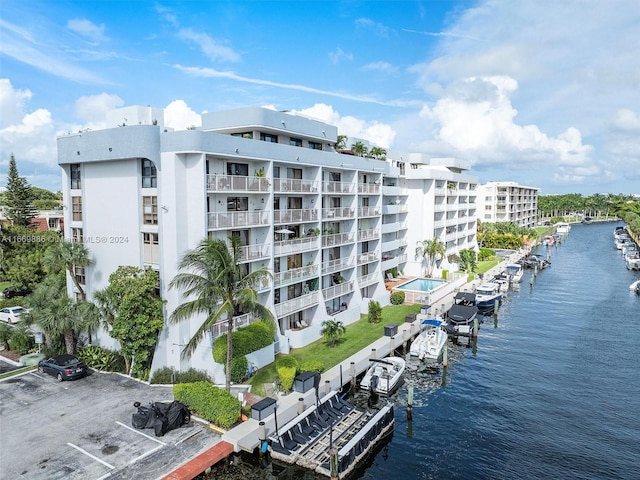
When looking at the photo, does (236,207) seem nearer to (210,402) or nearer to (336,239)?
(336,239)

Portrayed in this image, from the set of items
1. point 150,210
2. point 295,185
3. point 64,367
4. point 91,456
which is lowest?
point 91,456

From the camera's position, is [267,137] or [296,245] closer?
[267,137]

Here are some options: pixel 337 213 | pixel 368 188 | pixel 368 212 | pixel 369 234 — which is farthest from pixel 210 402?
pixel 368 188

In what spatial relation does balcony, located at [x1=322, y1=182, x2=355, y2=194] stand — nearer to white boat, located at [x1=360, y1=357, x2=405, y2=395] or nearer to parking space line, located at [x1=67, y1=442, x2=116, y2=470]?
white boat, located at [x1=360, y1=357, x2=405, y2=395]

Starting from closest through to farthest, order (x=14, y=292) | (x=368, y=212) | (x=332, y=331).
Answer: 1. (x=332, y=331)
2. (x=368, y=212)
3. (x=14, y=292)

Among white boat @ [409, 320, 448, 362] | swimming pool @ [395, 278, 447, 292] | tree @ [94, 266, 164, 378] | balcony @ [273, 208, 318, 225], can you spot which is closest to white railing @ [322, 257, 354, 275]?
balcony @ [273, 208, 318, 225]

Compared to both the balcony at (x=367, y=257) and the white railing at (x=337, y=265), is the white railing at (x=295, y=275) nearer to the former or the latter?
the white railing at (x=337, y=265)

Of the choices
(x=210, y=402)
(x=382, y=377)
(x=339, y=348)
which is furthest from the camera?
(x=339, y=348)
